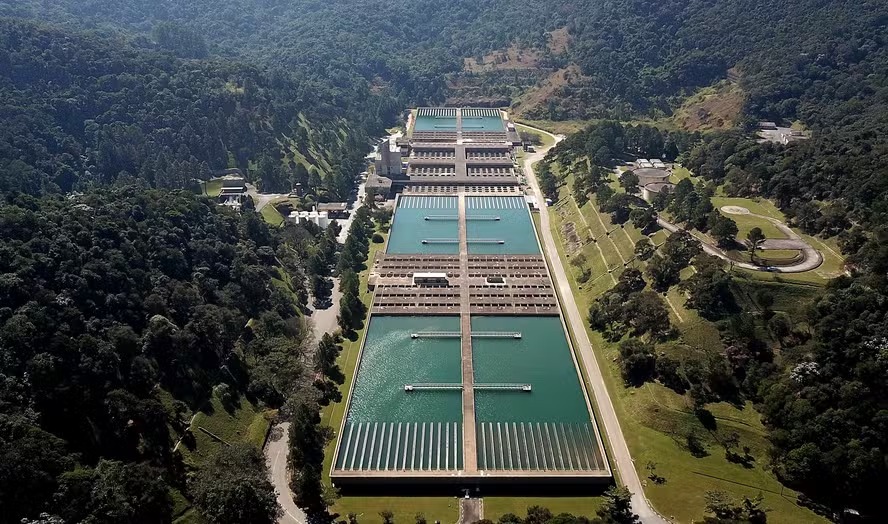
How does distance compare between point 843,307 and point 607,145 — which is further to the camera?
point 607,145

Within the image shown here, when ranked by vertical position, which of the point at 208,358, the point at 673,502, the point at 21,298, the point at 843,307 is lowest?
the point at 673,502

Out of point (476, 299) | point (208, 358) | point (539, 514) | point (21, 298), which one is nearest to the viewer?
point (539, 514)

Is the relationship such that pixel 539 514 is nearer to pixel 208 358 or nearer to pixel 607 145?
pixel 208 358

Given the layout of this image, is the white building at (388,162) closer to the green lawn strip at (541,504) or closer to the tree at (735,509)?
the green lawn strip at (541,504)

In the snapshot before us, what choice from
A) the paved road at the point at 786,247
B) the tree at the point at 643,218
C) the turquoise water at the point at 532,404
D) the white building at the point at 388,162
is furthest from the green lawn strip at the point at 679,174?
the white building at the point at 388,162

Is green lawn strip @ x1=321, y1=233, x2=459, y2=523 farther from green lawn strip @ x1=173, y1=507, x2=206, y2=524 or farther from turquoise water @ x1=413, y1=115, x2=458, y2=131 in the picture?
turquoise water @ x1=413, y1=115, x2=458, y2=131

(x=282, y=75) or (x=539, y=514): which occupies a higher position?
(x=282, y=75)

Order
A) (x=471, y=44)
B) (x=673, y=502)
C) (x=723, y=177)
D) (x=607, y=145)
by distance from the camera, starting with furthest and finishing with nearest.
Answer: (x=471, y=44)
(x=607, y=145)
(x=723, y=177)
(x=673, y=502)

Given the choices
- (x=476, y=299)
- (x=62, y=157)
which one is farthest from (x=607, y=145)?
(x=62, y=157)
